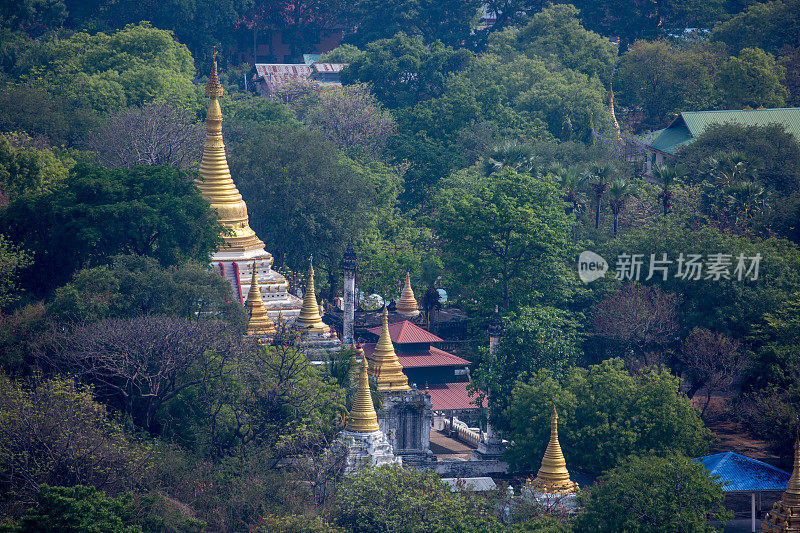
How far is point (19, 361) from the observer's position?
56.4 meters

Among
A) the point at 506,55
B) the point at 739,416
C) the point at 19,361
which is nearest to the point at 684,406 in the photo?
the point at 739,416

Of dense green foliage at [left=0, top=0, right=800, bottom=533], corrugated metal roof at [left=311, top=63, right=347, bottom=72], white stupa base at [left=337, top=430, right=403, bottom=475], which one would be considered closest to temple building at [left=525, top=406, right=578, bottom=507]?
dense green foliage at [left=0, top=0, right=800, bottom=533]

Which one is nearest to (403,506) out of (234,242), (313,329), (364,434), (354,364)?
(364,434)

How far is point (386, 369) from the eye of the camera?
60750 millimetres

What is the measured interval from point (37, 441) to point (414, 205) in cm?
4699

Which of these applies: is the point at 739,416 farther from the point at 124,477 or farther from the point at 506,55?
the point at 506,55

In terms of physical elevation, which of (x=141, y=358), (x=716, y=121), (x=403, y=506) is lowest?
(x=403, y=506)

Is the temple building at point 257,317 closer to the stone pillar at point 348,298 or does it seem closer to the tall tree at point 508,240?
the stone pillar at point 348,298

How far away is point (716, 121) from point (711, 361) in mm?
34671

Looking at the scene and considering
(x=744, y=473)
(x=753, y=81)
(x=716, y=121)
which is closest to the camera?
(x=744, y=473)

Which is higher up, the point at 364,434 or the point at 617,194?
the point at 617,194

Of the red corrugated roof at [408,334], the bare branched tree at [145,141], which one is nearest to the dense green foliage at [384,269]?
the bare branched tree at [145,141]

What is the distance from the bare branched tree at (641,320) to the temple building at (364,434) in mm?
16118

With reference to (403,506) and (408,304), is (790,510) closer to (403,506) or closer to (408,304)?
Result: (403,506)
